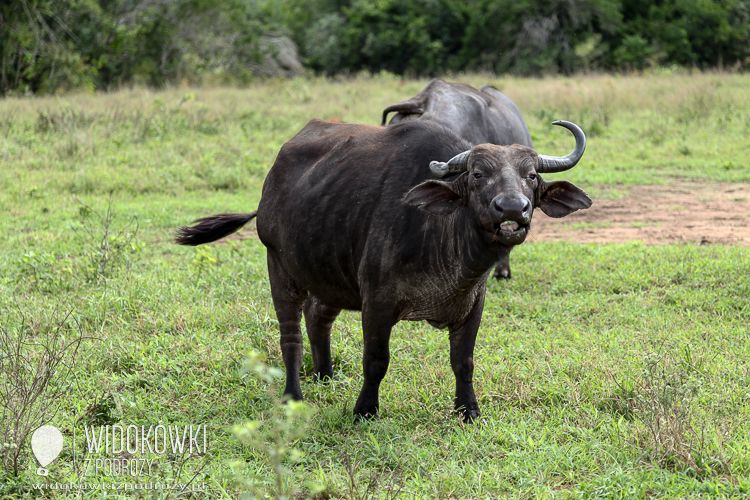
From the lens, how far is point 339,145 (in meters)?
4.26

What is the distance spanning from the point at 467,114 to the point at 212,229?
9.92ft

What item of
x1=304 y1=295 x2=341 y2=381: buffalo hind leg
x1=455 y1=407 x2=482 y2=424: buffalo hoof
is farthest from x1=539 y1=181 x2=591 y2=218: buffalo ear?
x1=304 y1=295 x2=341 y2=381: buffalo hind leg

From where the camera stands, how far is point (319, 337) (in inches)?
182

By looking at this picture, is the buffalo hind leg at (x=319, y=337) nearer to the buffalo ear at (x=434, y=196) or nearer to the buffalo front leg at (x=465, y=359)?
the buffalo front leg at (x=465, y=359)

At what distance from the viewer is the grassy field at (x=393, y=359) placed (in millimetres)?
3293

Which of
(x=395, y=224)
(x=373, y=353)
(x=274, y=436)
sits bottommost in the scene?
(x=373, y=353)

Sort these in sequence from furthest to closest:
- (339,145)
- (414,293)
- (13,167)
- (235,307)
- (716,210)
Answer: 1. (13,167)
2. (716,210)
3. (235,307)
4. (339,145)
5. (414,293)

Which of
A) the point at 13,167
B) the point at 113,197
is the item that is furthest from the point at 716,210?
the point at 13,167

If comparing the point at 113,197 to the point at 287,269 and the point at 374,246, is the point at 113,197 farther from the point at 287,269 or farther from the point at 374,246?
the point at 374,246

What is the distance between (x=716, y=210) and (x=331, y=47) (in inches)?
945

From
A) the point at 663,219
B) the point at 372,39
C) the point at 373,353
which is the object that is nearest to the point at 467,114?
the point at 663,219

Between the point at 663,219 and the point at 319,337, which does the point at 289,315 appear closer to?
the point at 319,337

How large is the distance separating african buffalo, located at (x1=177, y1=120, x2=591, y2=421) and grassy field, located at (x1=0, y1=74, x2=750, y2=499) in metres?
0.41

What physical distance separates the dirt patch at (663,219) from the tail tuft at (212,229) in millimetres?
3739
